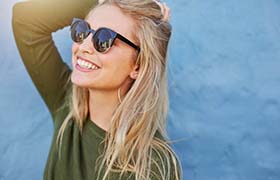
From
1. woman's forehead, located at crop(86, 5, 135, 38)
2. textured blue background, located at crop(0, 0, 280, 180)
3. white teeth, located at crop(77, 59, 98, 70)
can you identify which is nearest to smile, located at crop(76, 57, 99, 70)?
white teeth, located at crop(77, 59, 98, 70)

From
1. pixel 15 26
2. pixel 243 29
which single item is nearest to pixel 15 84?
pixel 15 26

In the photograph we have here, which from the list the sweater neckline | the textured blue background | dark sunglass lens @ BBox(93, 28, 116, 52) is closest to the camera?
dark sunglass lens @ BBox(93, 28, 116, 52)

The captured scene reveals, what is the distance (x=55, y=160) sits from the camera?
196cm

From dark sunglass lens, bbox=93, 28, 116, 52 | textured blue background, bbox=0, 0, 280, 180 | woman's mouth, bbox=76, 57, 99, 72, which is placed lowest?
textured blue background, bbox=0, 0, 280, 180

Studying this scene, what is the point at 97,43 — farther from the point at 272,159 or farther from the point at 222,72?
the point at 272,159

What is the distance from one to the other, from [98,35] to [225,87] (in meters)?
0.92

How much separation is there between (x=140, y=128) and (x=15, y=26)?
1.80 ft

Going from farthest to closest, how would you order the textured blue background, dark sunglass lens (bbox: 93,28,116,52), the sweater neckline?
the textured blue background < the sweater neckline < dark sunglass lens (bbox: 93,28,116,52)

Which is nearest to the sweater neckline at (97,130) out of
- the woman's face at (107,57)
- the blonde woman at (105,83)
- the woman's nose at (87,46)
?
the blonde woman at (105,83)

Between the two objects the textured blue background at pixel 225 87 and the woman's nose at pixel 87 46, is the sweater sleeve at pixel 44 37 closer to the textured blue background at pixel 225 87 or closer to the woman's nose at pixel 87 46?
the woman's nose at pixel 87 46

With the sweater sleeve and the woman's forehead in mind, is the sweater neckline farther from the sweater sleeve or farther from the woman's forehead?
the woman's forehead

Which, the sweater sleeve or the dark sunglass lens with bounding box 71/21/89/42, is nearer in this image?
the dark sunglass lens with bounding box 71/21/89/42

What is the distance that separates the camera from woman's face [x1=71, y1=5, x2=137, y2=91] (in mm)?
1852

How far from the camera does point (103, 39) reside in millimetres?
1841
